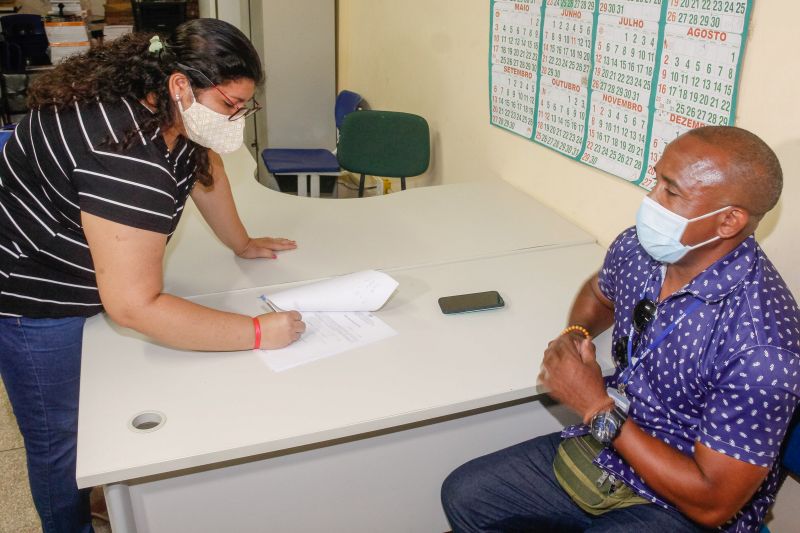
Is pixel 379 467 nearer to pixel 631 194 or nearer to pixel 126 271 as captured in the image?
pixel 126 271

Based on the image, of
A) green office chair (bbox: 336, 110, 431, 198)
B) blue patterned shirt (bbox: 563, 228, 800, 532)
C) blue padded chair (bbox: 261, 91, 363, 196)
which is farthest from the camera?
blue padded chair (bbox: 261, 91, 363, 196)

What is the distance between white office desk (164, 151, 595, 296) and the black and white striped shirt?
0.30 m

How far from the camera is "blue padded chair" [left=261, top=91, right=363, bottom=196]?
3.12 m

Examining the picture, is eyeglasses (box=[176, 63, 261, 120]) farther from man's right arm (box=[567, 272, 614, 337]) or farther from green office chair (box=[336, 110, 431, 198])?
green office chair (box=[336, 110, 431, 198])

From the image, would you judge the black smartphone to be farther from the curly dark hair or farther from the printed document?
the curly dark hair

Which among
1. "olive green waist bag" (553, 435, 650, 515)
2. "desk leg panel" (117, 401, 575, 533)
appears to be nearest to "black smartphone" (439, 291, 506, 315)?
"desk leg panel" (117, 401, 575, 533)

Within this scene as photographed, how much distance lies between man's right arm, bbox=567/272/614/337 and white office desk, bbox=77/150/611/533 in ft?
0.14

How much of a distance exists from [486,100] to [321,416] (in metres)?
1.65

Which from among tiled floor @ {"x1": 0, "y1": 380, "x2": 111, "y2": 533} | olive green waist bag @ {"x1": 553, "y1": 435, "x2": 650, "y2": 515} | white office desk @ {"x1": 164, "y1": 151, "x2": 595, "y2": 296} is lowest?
tiled floor @ {"x1": 0, "y1": 380, "x2": 111, "y2": 533}

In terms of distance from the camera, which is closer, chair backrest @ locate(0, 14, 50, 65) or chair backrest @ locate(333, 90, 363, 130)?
chair backrest @ locate(333, 90, 363, 130)

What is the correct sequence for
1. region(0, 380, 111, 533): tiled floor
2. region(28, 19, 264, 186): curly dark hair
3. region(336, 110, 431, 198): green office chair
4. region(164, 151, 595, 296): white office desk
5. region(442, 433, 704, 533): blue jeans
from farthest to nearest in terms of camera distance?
region(336, 110, 431, 198): green office chair, region(0, 380, 111, 533): tiled floor, region(164, 151, 595, 296): white office desk, region(442, 433, 704, 533): blue jeans, region(28, 19, 264, 186): curly dark hair

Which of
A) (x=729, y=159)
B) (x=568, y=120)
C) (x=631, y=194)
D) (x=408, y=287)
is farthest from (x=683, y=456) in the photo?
(x=568, y=120)

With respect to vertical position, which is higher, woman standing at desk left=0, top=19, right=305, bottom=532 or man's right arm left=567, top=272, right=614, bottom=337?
woman standing at desk left=0, top=19, right=305, bottom=532

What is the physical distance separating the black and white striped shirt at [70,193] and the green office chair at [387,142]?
135 centimetres
